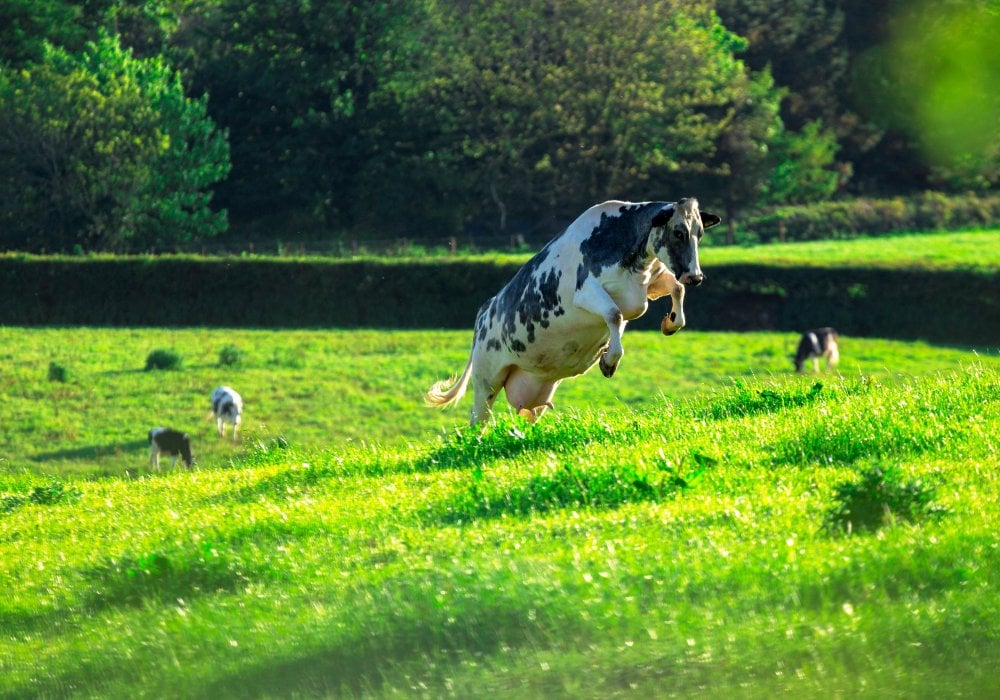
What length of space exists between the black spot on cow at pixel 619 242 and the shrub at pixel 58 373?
29119mm

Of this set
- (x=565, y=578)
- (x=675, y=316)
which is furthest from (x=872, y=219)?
(x=565, y=578)

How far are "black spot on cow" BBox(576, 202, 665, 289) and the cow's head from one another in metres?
0.18

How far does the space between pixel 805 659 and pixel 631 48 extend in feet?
238

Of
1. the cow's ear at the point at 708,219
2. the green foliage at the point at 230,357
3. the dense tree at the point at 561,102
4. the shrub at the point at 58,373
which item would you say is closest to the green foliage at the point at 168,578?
the cow's ear at the point at 708,219

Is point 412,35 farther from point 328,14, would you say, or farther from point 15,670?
point 15,670

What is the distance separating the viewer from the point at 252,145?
77562 millimetres

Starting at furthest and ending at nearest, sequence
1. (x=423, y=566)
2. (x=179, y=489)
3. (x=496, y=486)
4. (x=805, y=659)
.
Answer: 1. (x=179, y=489)
2. (x=496, y=486)
3. (x=423, y=566)
4. (x=805, y=659)

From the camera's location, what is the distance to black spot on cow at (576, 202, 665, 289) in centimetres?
1285

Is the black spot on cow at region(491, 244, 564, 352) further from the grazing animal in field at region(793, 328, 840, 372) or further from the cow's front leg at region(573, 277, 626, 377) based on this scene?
the grazing animal in field at region(793, 328, 840, 372)

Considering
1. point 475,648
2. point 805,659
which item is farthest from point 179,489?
point 805,659

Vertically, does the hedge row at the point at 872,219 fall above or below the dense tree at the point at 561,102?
below

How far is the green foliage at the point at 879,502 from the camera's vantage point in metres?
7.84

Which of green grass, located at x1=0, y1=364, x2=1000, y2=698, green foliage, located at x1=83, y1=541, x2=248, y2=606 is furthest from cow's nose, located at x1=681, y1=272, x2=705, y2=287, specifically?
green foliage, located at x1=83, y1=541, x2=248, y2=606

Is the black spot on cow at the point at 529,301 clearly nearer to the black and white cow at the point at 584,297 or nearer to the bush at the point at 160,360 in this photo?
the black and white cow at the point at 584,297
